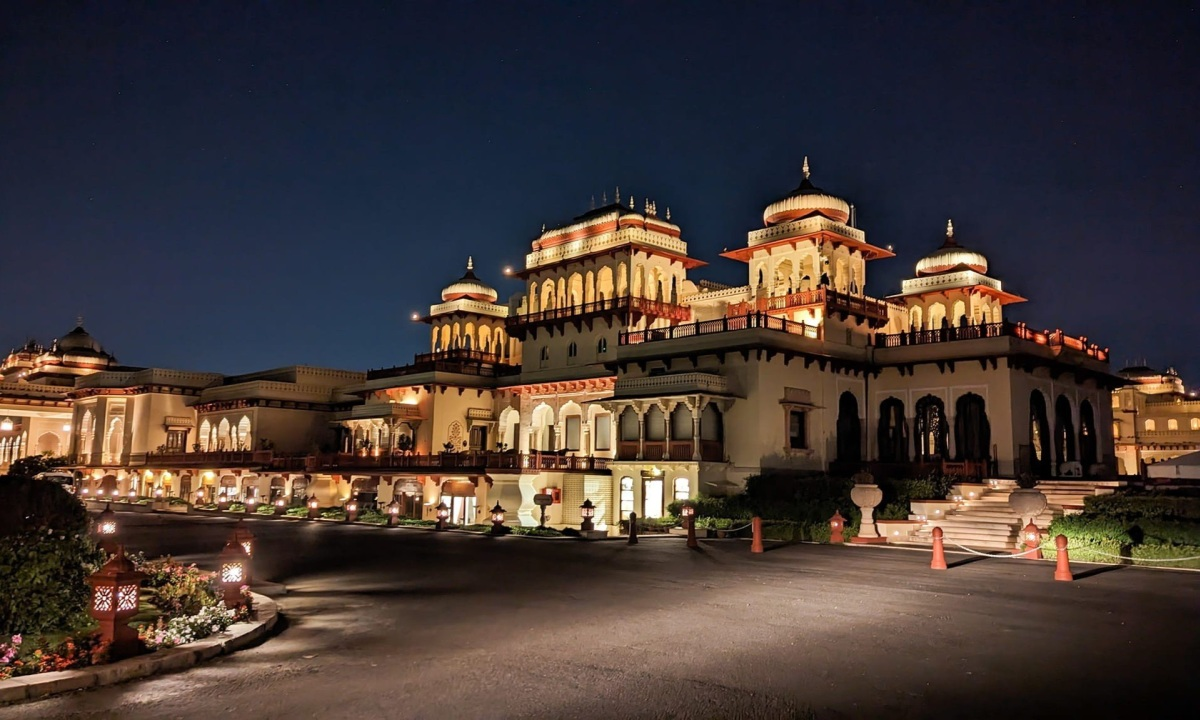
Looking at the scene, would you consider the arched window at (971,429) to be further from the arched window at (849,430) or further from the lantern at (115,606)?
the lantern at (115,606)

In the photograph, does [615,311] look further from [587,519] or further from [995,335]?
[995,335]

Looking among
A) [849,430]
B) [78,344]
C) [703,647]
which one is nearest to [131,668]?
[703,647]

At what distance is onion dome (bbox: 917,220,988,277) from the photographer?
41781mm

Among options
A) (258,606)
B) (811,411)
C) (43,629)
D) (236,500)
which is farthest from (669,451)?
(236,500)

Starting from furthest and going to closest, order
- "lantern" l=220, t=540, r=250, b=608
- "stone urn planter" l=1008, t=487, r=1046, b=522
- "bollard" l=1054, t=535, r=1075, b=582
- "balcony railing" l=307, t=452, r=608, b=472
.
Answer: "balcony railing" l=307, t=452, r=608, b=472 → "stone urn planter" l=1008, t=487, r=1046, b=522 → "bollard" l=1054, t=535, r=1075, b=582 → "lantern" l=220, t=540, r=250, b=608

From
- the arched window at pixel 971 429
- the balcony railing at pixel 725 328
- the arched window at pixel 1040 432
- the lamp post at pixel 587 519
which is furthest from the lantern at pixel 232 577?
the arched window at pixel 1040 432

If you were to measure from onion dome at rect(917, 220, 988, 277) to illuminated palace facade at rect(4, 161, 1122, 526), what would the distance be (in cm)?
11

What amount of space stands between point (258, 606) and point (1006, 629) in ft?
32.5

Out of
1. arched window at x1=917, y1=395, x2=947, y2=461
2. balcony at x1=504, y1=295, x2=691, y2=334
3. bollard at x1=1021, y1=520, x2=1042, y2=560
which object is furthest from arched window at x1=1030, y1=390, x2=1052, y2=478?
balcony at x1=504, y1=295, x2=691, y2=334

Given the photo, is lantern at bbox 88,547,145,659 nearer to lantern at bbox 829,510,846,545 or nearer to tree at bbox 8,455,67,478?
tree at bbox 8,455,67,478

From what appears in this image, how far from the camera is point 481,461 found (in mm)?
37375

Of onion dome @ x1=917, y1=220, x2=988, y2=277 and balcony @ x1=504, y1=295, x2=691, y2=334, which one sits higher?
onion dome @ x1=917, y1=220, x2=988, y2=277

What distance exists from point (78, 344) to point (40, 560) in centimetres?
7134

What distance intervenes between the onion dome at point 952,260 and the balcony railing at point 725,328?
1115 centimetres
